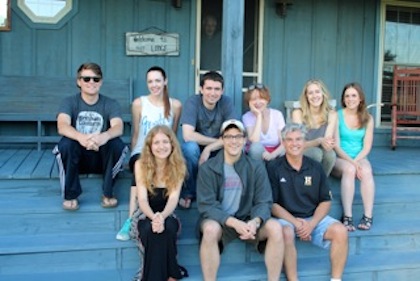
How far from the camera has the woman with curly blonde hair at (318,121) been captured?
3.32 metres

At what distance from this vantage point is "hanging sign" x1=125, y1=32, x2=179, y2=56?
17.1 ft

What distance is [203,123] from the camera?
11.1 ft

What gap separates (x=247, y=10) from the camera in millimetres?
5578

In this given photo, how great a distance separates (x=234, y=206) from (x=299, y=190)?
1.46ft

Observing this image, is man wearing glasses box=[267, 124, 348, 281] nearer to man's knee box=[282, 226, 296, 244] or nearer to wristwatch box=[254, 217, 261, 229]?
man's knee box=[282, 226, 296, 244]

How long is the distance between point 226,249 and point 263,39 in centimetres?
328

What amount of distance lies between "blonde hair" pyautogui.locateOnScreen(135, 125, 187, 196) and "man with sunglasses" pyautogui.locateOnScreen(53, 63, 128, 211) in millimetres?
394

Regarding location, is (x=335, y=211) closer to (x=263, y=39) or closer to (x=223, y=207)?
(x=223, y=207)

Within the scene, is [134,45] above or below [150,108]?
above

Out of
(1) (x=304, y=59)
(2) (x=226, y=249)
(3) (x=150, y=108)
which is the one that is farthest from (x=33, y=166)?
(1) (x=304, y=59)

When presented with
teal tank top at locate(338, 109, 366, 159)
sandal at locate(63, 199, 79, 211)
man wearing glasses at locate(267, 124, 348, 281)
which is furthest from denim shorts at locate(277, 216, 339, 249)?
sandal at locate(63, 199, 79, 211)

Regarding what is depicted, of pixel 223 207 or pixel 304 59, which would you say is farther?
pixel 304 59

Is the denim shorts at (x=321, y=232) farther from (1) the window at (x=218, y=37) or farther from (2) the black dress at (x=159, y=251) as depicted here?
(1) the window at (x=218, y=37)

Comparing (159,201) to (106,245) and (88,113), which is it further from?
(88,113)
